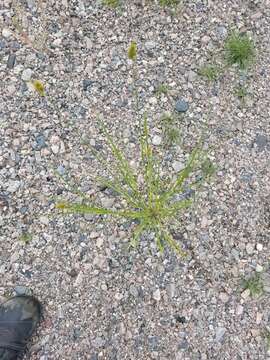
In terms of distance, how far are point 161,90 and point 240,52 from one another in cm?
51

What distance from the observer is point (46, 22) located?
10.1ft

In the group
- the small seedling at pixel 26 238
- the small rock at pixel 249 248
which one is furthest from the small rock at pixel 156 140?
the small seedling at pixel 26 238

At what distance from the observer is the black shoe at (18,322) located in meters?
2.62

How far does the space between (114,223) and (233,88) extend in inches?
41.2

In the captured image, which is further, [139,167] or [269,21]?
[269,21]

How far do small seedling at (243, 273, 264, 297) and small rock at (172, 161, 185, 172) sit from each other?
69cm

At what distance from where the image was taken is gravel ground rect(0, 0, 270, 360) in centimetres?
260

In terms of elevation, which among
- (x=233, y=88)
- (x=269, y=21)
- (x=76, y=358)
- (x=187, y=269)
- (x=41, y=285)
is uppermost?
(x=269, y=21)

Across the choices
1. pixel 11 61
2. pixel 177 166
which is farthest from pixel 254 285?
pixel 11 61

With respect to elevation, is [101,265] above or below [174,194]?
below

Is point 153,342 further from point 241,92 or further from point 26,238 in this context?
point 241,92

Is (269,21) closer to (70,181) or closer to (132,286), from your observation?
(70,181)

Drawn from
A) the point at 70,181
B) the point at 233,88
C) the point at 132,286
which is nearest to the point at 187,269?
the point at 132,286

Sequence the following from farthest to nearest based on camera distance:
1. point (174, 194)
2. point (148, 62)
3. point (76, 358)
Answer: point (148, 62) → point (174, 194) → point (76, 358)
